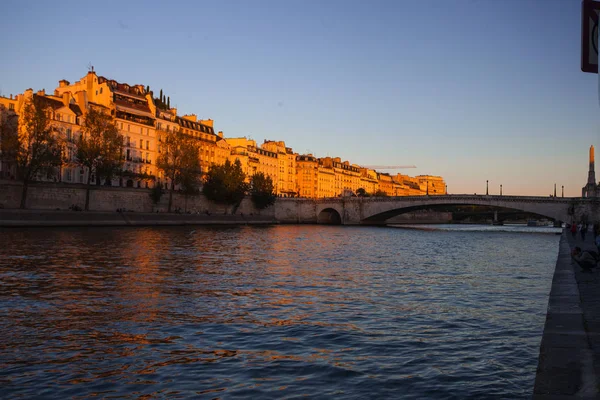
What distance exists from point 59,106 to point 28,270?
62.4 m

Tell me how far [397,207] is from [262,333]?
93.9m

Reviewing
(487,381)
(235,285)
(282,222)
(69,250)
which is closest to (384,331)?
(487,381)

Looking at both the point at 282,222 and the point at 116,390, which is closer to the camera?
the point at 116,390

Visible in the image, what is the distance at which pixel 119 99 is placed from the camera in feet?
310

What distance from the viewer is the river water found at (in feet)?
29.9

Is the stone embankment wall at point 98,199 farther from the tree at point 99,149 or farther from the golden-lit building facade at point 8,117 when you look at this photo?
the golden-lit building facade at point 8,117

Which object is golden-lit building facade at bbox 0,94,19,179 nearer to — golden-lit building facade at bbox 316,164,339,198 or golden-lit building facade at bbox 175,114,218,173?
golden-lit building facade at bbox 175,114,218,173

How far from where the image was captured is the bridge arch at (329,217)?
401 feet

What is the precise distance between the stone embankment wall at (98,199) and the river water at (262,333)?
44407 millimetres

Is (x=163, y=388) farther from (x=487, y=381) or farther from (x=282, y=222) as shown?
(x=282, y=222)

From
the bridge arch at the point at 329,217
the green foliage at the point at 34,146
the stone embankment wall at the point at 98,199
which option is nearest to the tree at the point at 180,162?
the stone embankment wall at the point at 98,199

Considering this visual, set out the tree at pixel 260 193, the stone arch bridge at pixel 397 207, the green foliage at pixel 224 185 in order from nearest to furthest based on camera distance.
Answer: the stone arch bridge at pixel 397 207, the green foliage at pixel 224 185, the tree at pixel 260 193

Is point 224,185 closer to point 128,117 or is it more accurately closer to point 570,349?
point 128,117

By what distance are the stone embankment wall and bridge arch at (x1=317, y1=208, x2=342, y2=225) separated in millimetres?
26297
